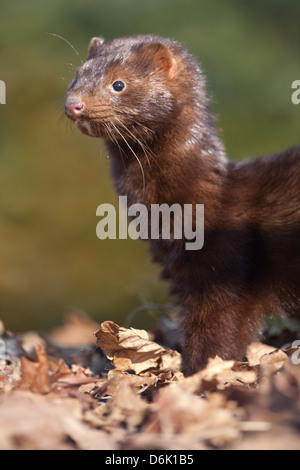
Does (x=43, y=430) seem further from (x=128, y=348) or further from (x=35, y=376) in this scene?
(x=128, y=348)

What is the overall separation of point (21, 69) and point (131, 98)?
502 cm

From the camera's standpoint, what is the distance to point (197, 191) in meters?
3.35

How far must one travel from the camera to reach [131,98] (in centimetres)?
322

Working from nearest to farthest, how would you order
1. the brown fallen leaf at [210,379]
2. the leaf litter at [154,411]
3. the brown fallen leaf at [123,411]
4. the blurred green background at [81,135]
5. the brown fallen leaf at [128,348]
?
the leaf litter at [154,411] < the brown fallen leaf at [123,411] < the brown fallen leaf at [210,379] < the brown fallen leaf at [128,348] < the blurred green background at [81,135]

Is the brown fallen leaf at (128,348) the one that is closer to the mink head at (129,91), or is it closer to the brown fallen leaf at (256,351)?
the brown fallen leaf at (256,351)

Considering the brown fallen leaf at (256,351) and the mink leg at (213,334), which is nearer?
the mink leg at (213,334)

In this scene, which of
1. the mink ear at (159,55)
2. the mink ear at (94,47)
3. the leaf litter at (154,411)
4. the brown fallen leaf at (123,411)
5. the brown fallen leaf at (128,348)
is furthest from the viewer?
Answer: the mink ear at (94,47)

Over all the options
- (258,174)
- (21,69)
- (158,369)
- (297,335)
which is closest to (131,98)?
(258,174)

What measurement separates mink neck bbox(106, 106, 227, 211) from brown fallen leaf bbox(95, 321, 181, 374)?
2.51 ft

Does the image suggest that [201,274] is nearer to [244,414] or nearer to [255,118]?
[244,414]

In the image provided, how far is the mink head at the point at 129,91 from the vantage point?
3.15 m

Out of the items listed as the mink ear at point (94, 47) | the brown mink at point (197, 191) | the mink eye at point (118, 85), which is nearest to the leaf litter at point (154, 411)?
the brown mink at point (197, 191)

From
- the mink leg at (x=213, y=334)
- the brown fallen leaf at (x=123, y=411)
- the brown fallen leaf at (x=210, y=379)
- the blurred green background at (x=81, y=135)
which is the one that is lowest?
the brown fallen leaf at (x=123, y=411)

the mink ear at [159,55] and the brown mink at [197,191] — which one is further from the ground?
the mink ear at [159,55]
